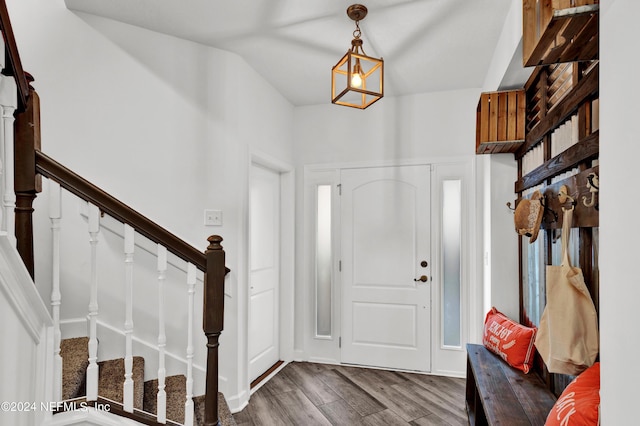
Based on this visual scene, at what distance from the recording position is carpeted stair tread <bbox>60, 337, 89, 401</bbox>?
1635mm

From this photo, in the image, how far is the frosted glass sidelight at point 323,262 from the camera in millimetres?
3750

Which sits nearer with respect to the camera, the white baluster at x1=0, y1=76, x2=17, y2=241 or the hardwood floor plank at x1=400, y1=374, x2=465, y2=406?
the white baluster at x1=0, y1=76, x2=17, y2=241

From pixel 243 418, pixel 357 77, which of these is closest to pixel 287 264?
pixel 243 418

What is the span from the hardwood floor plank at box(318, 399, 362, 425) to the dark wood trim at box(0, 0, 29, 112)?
2488 mm

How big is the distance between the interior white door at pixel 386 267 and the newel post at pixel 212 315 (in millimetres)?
2011

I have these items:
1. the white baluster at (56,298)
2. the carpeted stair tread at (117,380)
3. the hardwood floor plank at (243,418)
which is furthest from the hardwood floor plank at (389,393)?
the white baluster at (56,298)

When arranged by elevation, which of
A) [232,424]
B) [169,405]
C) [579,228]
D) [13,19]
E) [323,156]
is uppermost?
[13,19]

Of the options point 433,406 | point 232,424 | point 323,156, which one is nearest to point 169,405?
point 232,424

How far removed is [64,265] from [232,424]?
1340 mm

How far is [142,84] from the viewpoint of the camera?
244 centimetres

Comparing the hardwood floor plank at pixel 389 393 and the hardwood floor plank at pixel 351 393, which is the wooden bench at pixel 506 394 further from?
the hardwood floor plank at pixel 351 393

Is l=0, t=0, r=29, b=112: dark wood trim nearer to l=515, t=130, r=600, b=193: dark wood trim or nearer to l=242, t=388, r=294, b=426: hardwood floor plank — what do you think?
l=515, t=130, r=600, b=193: dark wood trim

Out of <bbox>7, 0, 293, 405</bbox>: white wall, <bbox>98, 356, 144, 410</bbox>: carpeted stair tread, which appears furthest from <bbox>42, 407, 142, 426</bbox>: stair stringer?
<bbox>7, 0, 293, 405</bbox>: white wall

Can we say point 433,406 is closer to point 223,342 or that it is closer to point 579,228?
point 223,342
